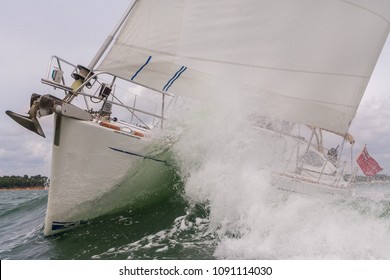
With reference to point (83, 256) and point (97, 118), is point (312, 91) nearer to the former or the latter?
point (97, 118)

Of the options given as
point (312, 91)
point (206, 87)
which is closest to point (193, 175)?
point (206, 87)

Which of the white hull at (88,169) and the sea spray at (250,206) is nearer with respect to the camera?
the sea spray at (250,206)

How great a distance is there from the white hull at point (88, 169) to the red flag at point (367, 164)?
9.89 m

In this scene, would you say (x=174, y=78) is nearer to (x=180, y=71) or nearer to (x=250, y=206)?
(x=180, y=71)

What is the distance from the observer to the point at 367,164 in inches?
530

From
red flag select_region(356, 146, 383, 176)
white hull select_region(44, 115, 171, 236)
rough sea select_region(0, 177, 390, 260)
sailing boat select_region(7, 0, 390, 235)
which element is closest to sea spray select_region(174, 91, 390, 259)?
rough sea select_region(0, 177, 390, 260)

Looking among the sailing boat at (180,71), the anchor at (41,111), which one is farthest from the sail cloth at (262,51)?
the anchor at (41,111)

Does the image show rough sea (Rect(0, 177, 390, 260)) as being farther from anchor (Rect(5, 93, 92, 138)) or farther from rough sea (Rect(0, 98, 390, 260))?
anchor (Rect(5, 93, 92, 138))

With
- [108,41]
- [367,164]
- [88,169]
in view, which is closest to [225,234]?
[88,169]

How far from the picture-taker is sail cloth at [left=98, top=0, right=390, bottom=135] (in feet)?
18.8

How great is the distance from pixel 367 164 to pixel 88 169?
445 inches

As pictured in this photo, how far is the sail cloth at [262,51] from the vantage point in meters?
→ 5.72

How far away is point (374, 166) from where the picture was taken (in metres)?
13.6

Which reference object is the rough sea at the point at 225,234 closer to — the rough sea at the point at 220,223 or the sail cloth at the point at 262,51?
the rough sea at the point at 220,223
